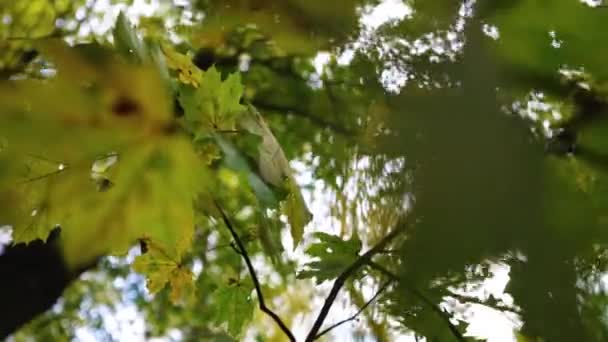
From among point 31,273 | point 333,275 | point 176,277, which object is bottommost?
point 31,273

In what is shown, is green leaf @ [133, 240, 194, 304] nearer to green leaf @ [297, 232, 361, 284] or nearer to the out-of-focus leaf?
green leaf @ [297, 232, 361, 284]

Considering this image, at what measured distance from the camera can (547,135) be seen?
149mm

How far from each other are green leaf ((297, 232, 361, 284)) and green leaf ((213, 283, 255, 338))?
17cm

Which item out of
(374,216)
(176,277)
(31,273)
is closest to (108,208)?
(374,216)

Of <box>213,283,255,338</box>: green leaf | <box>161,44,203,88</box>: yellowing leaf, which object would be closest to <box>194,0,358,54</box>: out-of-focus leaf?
<box>161,44,203,88</box>: yellowing leaf

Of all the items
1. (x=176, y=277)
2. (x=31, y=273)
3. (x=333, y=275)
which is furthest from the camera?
(x=31, y=273)

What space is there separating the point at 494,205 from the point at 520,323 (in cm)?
4

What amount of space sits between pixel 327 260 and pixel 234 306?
23 centimetres

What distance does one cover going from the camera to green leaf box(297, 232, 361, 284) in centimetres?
41

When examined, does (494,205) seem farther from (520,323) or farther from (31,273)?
(31,273)

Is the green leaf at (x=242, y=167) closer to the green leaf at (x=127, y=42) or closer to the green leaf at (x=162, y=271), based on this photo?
the green leaf at (x=127, y=42)

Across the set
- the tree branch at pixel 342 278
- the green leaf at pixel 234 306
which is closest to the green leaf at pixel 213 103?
the tree branch at pixel 342 278

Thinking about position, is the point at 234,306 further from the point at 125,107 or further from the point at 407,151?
the point at 407,151

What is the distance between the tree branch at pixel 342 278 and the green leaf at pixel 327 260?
71mm
